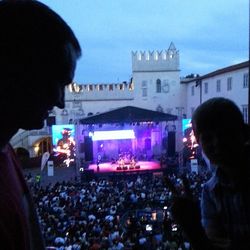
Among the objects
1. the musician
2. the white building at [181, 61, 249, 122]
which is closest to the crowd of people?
the musician

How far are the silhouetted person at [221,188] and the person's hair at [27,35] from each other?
630mm

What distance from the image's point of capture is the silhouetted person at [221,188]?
1.20 meters

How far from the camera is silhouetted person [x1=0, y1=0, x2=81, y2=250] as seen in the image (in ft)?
2.52

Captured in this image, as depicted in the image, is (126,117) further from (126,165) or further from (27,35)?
(27,35)

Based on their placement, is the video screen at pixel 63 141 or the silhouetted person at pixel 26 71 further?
the video screen at pixel 63 141

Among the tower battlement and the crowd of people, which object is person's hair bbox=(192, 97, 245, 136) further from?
the tower battlement

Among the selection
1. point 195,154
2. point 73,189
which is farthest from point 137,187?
point 195,154

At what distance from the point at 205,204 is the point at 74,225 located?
25.0 ft

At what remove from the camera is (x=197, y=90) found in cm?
2547

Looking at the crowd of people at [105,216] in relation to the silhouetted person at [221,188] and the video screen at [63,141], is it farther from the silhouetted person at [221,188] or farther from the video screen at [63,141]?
the video screen at [63,141]

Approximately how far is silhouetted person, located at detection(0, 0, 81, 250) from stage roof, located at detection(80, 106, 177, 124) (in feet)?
63.8

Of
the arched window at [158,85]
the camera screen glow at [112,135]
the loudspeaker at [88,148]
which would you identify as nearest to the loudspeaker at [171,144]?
the camera screen glow at [112,135]

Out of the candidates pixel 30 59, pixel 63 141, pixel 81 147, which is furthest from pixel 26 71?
pixel 81 147

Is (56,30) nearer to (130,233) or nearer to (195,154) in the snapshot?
(130,233)
